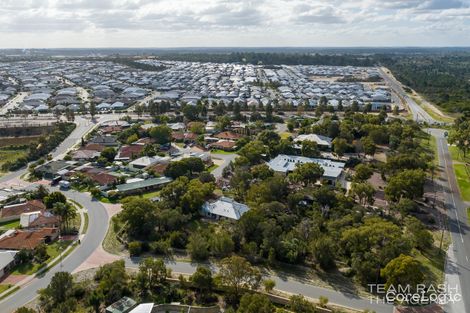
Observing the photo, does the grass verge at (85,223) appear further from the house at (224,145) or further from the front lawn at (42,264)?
the house at (224,145)

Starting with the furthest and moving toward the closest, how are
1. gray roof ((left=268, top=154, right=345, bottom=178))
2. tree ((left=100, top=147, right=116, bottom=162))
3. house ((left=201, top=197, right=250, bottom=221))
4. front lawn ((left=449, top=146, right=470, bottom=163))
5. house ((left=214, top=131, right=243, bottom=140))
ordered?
house ((left=214, top=131, right=243, bottom=140))
front lawn ((left=449, top=146, right=470, bottom=163))
tree ((left=100, top=147, right=116, bottom=162))
gray roof ((left=268, top=154, right=345, bottom=178))
house ((left=201, top=197, right=250, bottom=221))

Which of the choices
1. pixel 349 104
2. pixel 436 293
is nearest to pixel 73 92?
pixel 349 104

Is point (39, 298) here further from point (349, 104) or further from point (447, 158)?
point (349, 104)

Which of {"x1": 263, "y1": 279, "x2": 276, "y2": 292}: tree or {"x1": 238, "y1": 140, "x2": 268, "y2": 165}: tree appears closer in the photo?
{"x1": 263, "y1": 279, "x2": 276, "y2": 292}: tree

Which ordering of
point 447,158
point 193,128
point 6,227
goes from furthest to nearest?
point 193,128 < point 447,158 < point 6,227

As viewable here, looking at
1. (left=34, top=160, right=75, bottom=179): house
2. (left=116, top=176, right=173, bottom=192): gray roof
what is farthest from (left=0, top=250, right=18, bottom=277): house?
(left=34, top=160, right=75, bottom=179): house

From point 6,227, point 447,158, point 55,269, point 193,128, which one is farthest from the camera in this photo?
point 193,128

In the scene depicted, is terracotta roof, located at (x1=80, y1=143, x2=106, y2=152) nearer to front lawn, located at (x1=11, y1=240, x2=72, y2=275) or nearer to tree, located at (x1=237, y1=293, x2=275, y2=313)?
front lawn, located at (x1=11, y1=240, x2=72, y2=275)
